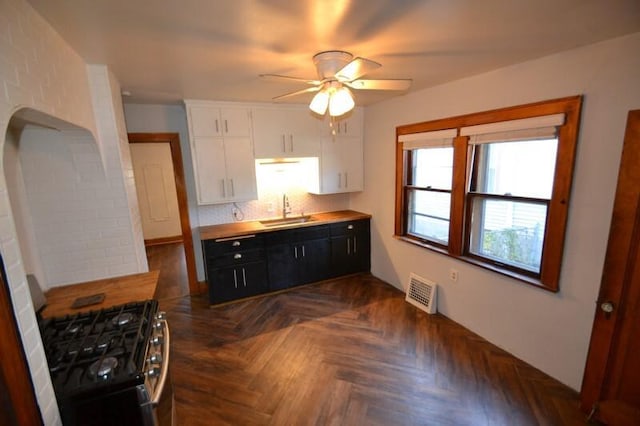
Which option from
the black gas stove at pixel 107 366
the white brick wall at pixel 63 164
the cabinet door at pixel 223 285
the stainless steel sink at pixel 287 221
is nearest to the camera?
the white brick wall at pixel 63 164

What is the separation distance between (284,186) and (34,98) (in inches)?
118

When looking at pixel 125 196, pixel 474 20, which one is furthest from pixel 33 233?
pixel 474 20

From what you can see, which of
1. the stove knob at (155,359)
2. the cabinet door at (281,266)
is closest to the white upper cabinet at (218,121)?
the cabinet door at (281,266)

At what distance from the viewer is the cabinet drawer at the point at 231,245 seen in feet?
11.0

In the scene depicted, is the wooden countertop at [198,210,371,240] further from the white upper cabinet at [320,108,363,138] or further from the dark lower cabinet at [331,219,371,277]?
the white upper cabinet at [320,108,363,138]

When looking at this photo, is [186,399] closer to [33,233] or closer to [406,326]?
[33,233]

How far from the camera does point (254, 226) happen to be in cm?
374

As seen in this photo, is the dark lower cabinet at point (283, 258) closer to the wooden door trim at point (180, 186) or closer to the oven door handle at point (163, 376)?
the wooden door trim at point (180, 186)

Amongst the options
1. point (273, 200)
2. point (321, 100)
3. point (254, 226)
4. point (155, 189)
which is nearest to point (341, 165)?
point (273, 200)

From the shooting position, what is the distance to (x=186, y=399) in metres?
2.16

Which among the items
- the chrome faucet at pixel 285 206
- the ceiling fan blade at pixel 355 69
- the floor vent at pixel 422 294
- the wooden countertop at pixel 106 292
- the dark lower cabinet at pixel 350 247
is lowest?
the floor vent at pixel 422 294

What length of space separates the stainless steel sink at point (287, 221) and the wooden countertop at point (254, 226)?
7 centimetres

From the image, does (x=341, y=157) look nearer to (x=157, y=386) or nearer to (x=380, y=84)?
(x=380, y=84)

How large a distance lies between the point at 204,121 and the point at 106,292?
6.85 feet
